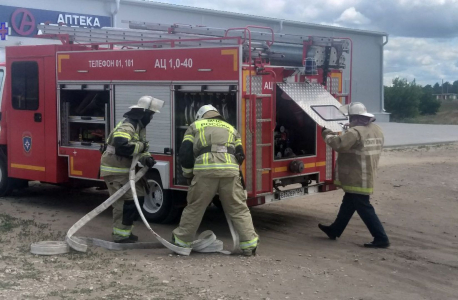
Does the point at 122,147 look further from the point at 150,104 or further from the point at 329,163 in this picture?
the point at 329,163

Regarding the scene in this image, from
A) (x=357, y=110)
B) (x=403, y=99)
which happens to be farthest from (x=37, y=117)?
(x=403, y=99)

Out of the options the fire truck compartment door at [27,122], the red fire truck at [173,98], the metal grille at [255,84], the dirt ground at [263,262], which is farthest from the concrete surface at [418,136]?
the metal grille at [255,84]

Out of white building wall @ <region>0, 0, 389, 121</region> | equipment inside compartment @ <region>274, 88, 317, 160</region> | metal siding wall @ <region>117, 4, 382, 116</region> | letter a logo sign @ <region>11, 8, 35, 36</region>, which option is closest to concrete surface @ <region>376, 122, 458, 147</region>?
metal siding wall @ <region>117, 4, 382, 116</region>

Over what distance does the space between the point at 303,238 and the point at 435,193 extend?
14.7ft

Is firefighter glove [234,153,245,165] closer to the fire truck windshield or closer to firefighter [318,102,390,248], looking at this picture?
firefighter [318,102,390,248]

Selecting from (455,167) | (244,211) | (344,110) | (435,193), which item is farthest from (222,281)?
(455,167)

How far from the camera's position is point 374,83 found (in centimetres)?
3284

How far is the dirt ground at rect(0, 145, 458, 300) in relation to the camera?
5.97m

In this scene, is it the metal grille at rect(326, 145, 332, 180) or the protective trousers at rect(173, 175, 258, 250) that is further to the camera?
the metal grille at rect(326, 145, 332, 180)

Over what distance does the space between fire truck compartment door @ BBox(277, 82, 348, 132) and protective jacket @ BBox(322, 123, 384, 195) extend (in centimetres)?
24

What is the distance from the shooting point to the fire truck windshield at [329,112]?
8.26 m

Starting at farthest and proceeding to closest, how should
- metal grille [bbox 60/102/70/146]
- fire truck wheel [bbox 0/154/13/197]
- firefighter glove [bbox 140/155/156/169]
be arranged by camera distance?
1. fire truck wheel [bbox 0/154/13/197]
2. metal grille [bbox 60/102/70/146]
3. firefighter glove [bbox 140/155/156/169]

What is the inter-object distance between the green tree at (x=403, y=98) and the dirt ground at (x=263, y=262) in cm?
4202

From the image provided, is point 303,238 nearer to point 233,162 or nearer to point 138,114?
point 233,162
